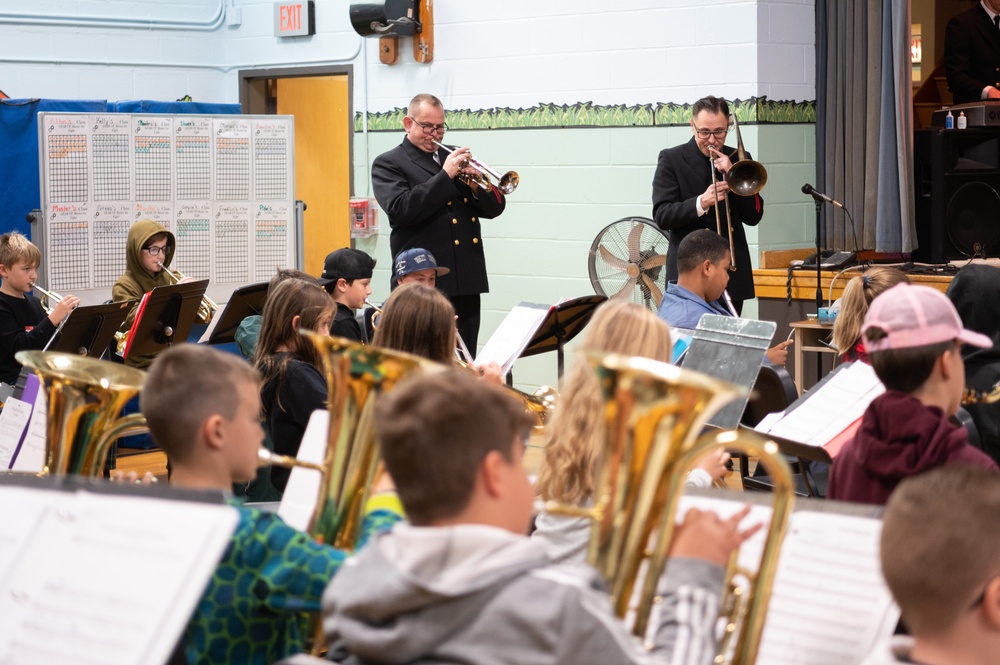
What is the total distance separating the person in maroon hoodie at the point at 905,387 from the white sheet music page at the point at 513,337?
158cm

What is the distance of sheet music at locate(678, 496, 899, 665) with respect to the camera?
61.2 inches

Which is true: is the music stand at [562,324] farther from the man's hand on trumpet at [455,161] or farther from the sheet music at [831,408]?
the sheet music at [831,408]

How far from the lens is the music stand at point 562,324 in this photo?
4.23 m

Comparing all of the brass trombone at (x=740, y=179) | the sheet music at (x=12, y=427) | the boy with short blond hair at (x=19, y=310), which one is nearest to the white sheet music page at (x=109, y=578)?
the sheet music at (x=12, y=427)

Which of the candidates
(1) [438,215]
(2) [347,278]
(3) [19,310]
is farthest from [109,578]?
(1) [438,215]

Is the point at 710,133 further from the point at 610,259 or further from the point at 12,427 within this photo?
the point at 12,427

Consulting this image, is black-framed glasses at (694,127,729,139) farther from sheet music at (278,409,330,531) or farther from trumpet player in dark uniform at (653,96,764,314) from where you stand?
sheet music at (278,409,330,531)

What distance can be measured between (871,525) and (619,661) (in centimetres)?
49

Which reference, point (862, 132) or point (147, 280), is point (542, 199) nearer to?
point (862, 132)

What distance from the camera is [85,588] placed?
1.36m

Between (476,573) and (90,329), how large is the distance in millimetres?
3439

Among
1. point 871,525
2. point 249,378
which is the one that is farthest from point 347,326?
point 871,525

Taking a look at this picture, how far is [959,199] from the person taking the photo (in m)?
5.78

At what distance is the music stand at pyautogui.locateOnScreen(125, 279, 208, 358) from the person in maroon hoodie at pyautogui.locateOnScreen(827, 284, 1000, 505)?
125 inches
